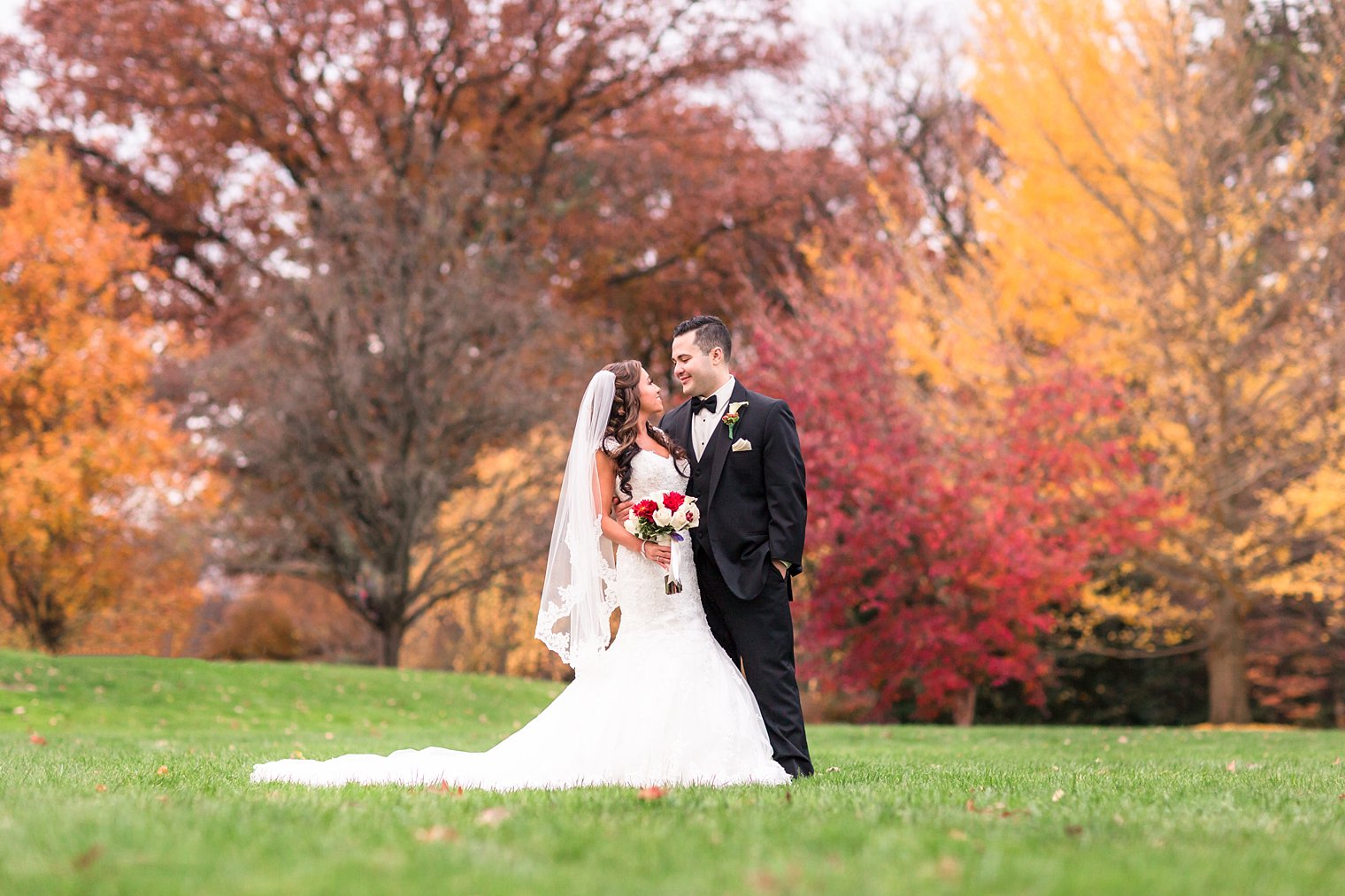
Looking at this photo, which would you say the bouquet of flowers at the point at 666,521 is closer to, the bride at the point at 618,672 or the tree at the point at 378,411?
the bride at the point at 618,672

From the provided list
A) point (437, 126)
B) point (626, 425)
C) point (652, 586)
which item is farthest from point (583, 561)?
point (437, 126)

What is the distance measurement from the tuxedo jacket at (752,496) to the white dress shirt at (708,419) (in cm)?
4

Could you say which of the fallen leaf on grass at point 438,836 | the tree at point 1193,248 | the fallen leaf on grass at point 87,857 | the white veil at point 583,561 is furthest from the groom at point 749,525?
the tree at point 1193,248

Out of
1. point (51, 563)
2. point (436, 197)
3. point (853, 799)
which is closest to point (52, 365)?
point (51, 563)

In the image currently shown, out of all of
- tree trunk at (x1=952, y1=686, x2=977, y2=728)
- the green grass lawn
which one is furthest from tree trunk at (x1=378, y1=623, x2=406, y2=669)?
the green grass lawn

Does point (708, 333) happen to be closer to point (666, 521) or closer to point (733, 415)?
point (733, 415)

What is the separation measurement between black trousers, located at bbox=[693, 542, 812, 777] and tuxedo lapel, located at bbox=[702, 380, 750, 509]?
11.9 inches

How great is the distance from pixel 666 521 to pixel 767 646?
2.81 ft

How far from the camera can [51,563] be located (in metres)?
18.6

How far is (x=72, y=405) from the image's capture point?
59.1ft

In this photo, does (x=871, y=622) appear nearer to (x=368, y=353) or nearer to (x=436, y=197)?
(x=368, y=353)

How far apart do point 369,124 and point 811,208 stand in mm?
9170

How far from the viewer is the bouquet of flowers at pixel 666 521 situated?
19.0ft

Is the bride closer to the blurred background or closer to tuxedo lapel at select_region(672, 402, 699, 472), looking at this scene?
tuxedo lapel at select_region(672, 402, 699, 472)
